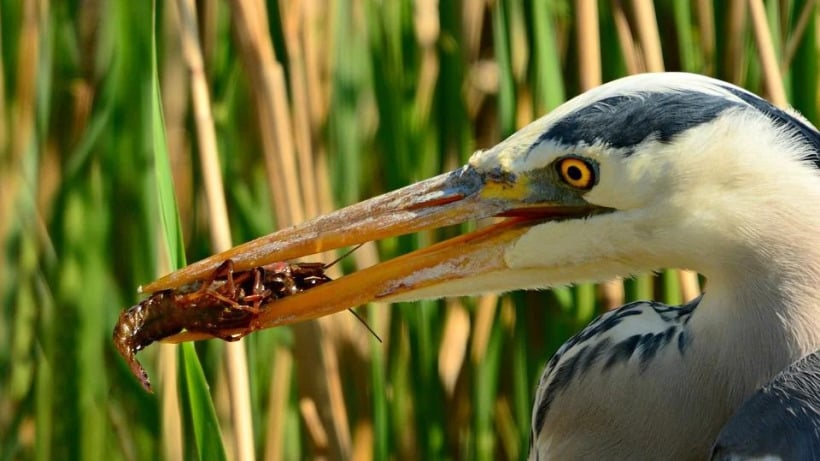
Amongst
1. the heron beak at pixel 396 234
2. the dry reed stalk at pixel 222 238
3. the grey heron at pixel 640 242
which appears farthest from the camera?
the dry reed stalk at pixel 222 238

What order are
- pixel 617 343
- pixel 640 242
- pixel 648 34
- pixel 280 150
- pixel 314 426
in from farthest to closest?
pixel 314 426, pixel 648 34, pixel 280 150, pixel 617 343, pixel 640 242

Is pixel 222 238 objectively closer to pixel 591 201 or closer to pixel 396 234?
pixel 396 234

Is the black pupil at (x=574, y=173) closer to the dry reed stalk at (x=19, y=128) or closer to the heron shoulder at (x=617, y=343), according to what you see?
the heron shoulder at (x=617, y=343)

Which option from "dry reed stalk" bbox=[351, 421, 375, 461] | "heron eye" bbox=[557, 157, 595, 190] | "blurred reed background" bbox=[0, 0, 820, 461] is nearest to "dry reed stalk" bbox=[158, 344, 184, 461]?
"blurred reed background" bbox=[0, 0, 820, 461]

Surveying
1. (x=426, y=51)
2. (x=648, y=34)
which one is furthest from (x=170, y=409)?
(x=648, y=34)

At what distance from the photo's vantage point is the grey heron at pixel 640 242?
117 cm


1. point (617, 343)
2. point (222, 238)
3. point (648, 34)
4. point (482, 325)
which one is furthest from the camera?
point (482, 325)

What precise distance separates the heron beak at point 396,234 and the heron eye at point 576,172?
0.08 meters

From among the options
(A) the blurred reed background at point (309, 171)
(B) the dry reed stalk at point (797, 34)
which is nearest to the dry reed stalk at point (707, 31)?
(A) the blurred reed background at point (309, 171)

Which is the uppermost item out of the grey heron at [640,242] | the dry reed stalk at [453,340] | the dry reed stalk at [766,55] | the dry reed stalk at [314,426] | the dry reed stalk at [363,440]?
the dry reed stalk at [766,55]

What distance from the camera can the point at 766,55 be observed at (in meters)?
1.76

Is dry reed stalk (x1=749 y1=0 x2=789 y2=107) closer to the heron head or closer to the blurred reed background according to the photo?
the blurred reed background

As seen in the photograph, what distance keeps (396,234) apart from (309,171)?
1.51 feet

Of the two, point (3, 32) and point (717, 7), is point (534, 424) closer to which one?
point (717, 7)
